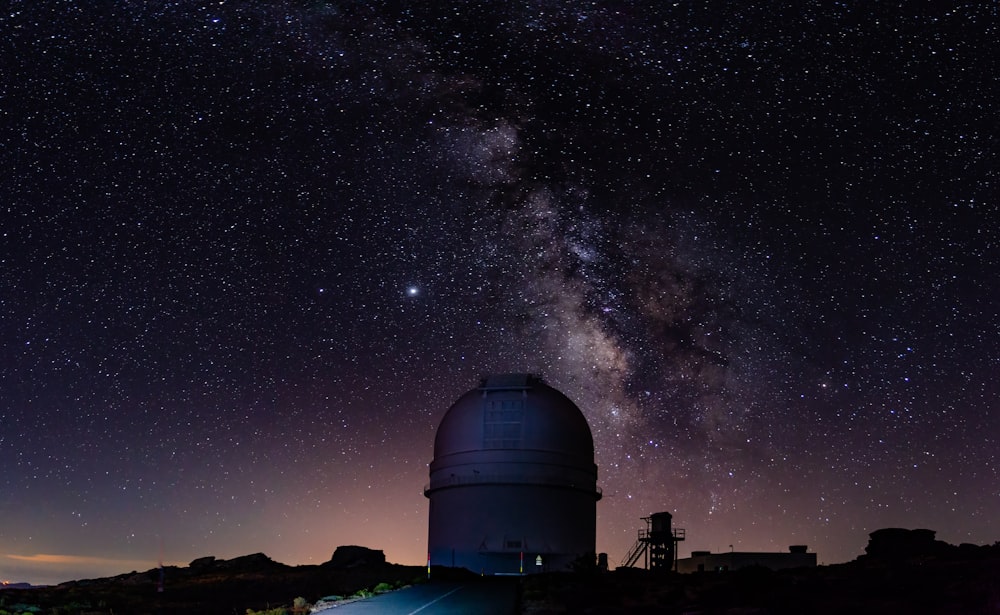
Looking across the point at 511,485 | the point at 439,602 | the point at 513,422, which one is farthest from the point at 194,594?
the point at 513,422

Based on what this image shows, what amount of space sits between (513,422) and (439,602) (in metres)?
23.1

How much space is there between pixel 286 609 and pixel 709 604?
9.22 m

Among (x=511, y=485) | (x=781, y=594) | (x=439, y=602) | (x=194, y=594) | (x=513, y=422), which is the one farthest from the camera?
(x=513, y=422)

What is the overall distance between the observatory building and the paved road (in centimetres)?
1538

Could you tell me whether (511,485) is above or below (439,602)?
above

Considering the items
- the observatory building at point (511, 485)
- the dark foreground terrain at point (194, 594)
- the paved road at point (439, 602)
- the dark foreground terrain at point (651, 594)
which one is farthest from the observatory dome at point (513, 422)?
the paved road at point (439, 602)

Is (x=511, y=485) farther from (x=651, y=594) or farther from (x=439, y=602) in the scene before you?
(x=439, y=602)

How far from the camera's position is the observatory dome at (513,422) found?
43.6 meters

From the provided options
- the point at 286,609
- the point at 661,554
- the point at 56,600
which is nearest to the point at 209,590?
the point at 56,600

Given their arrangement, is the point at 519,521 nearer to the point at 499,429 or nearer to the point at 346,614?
the point at 499,429

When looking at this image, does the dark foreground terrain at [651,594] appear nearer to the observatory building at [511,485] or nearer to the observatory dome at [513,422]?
the observatory building at [511,485]

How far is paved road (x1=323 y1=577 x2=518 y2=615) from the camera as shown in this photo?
59.6 ft

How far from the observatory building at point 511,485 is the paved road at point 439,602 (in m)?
15.4

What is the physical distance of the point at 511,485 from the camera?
42.4 metres
